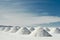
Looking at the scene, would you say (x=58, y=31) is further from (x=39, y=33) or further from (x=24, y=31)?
(x=39, y=33)

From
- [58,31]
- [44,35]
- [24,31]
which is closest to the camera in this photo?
[44,35]

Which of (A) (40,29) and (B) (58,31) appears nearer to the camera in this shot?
(A) (40,29)

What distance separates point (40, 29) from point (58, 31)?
1629 centimetres

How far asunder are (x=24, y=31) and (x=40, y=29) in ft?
23.2

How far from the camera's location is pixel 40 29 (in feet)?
102

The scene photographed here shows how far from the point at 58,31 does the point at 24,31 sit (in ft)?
39.3

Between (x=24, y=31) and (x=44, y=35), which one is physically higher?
(x=24, y=31)

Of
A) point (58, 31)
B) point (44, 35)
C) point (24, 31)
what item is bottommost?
point (44, 35)

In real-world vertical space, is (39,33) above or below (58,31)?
below

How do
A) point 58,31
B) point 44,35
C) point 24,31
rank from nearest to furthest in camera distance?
point 44,35, point 24,31, point 58,31

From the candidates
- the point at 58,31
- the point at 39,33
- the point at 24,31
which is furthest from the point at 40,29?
the point at 58,31

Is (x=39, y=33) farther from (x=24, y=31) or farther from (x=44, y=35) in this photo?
(x=24, y=31)

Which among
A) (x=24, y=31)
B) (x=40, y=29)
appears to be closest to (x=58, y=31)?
(x=24, y=31)

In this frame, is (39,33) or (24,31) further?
(24,31)
